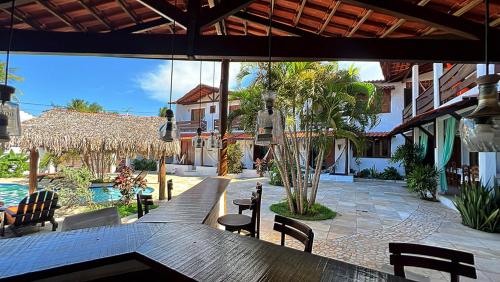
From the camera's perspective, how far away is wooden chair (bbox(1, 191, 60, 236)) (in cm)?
514

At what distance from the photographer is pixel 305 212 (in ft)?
22.7

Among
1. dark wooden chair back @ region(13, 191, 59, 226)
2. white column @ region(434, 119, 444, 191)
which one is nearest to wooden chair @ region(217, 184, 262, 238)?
dark wooden chair back @ region(13, 191, 59, 226)

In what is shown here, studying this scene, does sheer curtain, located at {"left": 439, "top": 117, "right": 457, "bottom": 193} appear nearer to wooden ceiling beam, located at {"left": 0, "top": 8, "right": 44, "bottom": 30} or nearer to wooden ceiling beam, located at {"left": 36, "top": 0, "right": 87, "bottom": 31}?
wooden ceiling beam, located at {"left": 36, "top": 0, "right": 87, "bottom": 31}

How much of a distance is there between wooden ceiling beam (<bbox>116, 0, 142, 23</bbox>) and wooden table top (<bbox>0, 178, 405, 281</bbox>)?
2.73 meters

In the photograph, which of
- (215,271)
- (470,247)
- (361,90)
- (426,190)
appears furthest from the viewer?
(426,190)

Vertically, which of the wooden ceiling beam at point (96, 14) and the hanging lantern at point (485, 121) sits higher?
the wooden ceiling beam at point (96, 14)

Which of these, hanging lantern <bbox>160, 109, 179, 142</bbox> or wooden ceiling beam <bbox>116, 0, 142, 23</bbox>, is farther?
hanging lantern <bbox>160, 109, 179, 142</bbox>

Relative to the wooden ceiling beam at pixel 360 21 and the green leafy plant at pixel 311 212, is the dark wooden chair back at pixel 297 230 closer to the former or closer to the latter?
the wooden ceiling beam at pixel 360 21

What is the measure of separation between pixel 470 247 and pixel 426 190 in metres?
5.13

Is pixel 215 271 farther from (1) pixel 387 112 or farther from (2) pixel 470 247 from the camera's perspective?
(1) pixel 387 112

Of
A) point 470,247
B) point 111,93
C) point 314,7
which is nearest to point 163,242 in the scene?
point 314,7

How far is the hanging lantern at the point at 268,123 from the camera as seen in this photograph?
254cm

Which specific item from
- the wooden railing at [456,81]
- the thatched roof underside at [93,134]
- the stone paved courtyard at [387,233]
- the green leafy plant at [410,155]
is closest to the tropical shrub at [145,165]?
the thatched roof underside at [93,134]

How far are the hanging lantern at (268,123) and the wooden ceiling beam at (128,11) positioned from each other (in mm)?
2242
